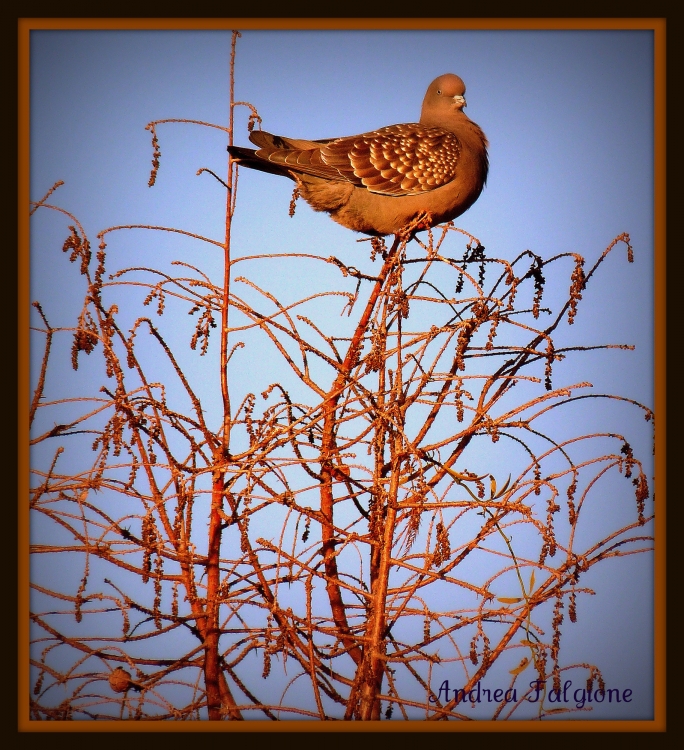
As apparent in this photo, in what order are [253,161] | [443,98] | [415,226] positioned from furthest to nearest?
Answer: [443,98]
[415,226]
[253,161]

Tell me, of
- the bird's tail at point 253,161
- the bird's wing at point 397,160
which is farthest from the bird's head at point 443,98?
the bird's tail at point 253,161

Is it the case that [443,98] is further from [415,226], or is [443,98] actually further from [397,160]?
[415,226]

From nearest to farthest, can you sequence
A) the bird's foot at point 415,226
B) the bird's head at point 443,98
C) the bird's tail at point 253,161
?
the bird's tail at point 253,161 → the bird's foot at point 415,226 → the bird's head at point 443,98

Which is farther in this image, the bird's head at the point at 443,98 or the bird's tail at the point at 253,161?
the bird's head at the point at 443,98

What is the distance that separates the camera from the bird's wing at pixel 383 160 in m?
3.14

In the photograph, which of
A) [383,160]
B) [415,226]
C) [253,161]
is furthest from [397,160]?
[253,161]

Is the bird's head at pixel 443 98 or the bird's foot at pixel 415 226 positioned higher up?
the bird's head at pixel 443 98

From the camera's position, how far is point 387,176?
10.4ft
